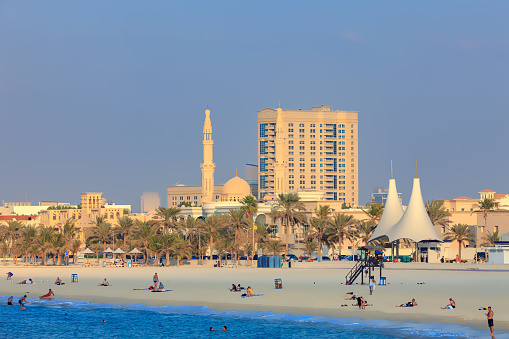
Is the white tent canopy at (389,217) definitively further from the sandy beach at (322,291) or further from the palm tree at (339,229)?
the sandy beach at (322,291)

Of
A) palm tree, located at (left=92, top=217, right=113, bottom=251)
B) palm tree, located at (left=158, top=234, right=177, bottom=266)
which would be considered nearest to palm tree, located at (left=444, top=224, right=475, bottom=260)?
palm tree, located at (left=158, top=234, right=177, bottom=266)

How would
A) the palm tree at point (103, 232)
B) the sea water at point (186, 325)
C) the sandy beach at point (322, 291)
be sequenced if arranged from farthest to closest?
the palm tree at point (103, 232) < the sandy beach at point (322, 291) < the sea water at point (186, 325)

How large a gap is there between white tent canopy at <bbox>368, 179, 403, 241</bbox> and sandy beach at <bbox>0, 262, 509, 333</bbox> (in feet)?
46.7

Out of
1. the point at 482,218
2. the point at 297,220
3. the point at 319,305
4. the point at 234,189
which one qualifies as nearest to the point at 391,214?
the point at 297,220

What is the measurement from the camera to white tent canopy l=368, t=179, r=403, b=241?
100.0 metres

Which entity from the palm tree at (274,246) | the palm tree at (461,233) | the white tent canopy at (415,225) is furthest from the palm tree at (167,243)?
the palm tree at (461,233)

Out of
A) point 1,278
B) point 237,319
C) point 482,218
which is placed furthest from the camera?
point 482,218

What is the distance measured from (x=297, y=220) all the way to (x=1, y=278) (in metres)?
45.9

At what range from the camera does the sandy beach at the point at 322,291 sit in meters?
43.7

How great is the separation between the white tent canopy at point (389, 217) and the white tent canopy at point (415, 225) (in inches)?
73.5

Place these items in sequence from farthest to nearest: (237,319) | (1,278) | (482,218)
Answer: (482,218) → (1,278) → (237,319)

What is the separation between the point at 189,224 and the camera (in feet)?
368

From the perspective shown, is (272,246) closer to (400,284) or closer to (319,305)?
(400,284)

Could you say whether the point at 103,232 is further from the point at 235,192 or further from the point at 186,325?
the point at 186,325
